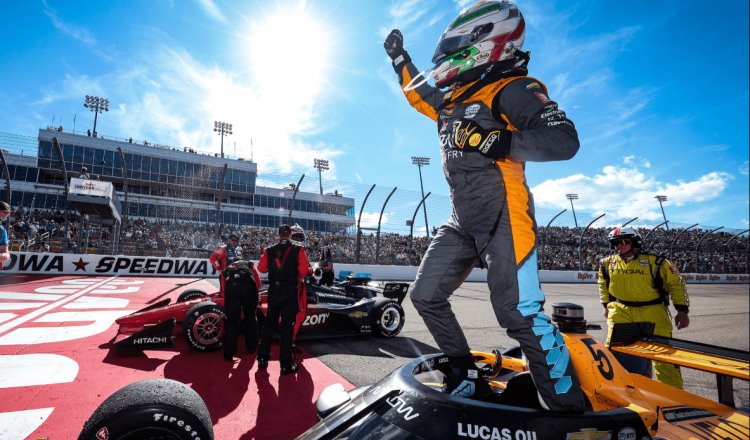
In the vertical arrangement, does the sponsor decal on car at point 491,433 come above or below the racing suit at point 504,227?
below

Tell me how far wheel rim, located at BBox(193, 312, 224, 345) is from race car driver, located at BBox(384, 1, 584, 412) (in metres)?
3.44

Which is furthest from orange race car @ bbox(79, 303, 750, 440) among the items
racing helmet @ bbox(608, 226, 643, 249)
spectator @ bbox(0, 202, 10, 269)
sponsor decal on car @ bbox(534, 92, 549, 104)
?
spectator @ bbox(0, 202, 10, 269)

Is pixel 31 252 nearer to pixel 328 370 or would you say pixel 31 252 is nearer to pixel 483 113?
pixel 328 370

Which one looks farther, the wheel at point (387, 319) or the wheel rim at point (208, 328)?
the wheel at point (387, 319)

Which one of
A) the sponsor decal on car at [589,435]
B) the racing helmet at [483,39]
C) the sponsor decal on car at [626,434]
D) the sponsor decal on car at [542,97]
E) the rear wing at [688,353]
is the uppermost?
the racing helmet at [483,39]

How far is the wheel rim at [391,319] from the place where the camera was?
18.6 ft

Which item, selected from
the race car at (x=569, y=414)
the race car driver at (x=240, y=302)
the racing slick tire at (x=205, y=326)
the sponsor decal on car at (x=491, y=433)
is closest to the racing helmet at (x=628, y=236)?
the race car at (x=569, y=414)

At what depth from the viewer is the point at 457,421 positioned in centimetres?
130

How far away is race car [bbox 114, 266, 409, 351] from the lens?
4.34 meters

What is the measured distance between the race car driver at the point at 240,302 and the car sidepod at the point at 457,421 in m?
3.10

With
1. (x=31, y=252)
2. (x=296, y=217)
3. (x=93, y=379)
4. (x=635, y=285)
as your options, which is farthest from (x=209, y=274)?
(x=296, y=217)

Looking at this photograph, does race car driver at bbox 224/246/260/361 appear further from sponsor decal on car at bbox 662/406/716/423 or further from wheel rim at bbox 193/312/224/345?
sponsor decal on car at bbox 662/406/716/423

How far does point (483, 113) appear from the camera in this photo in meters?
1.80

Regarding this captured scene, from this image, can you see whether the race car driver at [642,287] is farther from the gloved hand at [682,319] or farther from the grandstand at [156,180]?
the grandstand at [156,180]
